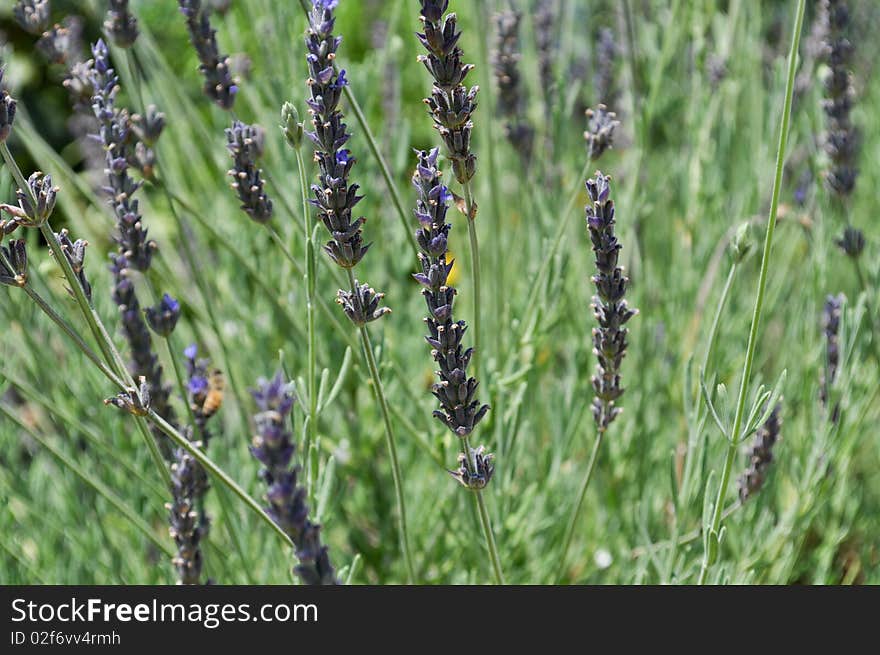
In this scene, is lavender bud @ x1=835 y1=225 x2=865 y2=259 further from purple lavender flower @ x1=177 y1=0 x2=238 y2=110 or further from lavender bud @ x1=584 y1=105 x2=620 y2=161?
purple lavender flower @ x1=177 y1=0 x2=238 y2=110

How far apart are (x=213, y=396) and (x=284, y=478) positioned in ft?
1.99

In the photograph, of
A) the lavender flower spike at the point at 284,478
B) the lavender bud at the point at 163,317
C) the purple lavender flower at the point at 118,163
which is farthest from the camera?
the lavender bud at the point at 163,317

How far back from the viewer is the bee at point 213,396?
4.68 feet

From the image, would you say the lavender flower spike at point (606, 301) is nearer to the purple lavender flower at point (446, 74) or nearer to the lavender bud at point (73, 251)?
the purple lavender flower at point (446, 74)

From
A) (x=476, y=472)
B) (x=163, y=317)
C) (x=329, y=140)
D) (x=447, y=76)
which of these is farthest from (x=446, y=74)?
(x=163, y=317)

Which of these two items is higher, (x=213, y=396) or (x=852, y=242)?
(x=852, y=242)

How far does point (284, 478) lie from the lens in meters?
0.91

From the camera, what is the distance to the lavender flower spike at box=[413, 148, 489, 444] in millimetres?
994

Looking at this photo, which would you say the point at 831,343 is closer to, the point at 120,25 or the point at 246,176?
the point at 246,176

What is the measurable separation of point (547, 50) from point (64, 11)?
117 inches

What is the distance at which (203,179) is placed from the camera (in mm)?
2330

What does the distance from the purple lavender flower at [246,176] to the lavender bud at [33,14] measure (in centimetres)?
41

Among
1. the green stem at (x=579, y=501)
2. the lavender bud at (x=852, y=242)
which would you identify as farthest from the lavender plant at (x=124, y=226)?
the lavender bud at (x=852, y=242)

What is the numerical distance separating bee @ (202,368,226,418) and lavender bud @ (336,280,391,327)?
1.26 ft
